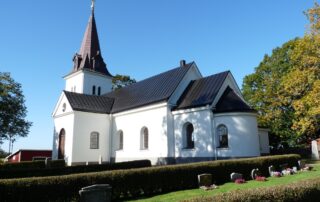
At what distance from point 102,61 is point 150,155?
2208 cm

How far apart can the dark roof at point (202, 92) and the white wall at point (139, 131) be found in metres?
2.16

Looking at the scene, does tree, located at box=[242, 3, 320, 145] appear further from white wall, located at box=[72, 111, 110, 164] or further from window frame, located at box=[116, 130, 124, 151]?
white wall, located at box=[72, 111, 110, 164]

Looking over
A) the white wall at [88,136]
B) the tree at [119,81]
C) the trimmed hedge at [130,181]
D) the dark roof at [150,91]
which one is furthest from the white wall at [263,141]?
the tree at [119,81]

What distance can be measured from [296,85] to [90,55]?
29946 millimetres

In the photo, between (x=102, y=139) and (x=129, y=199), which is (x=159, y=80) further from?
(x=129, y=199)

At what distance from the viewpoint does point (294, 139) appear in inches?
1350

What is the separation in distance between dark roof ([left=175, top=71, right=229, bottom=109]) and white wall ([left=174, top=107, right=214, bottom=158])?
2.23 ft

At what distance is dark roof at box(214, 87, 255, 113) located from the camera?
817 inches

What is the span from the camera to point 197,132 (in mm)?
22047

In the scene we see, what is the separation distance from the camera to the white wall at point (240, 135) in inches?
794

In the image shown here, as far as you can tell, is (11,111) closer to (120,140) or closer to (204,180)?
(120,140)

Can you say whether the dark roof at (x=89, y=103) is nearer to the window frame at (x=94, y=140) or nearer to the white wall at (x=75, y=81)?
the window frame at (x=94, y=140)

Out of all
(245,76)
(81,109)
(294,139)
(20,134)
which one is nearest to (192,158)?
(81,109)

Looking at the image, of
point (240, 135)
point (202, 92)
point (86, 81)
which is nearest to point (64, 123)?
point (86, 81)
